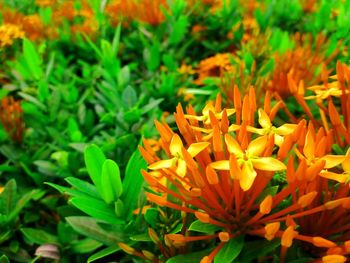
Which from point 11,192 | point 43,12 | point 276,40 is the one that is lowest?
point 11,192

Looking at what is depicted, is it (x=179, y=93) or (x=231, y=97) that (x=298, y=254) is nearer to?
(x=231, y=97)

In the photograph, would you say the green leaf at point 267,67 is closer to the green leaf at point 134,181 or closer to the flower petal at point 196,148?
the green leaf at point 134,181

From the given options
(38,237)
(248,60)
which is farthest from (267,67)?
(38,237)

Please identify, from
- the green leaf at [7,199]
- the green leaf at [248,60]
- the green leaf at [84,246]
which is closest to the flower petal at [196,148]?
the green leaf at [84,246]

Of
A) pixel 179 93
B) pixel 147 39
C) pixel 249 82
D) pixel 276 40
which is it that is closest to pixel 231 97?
pixel 249 82

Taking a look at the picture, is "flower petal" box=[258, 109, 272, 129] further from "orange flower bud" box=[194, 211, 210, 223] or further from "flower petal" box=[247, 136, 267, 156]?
"orange flower bud" box=[194, 211, 210, 223]

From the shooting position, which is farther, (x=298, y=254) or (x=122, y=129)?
(x=122, y=129)

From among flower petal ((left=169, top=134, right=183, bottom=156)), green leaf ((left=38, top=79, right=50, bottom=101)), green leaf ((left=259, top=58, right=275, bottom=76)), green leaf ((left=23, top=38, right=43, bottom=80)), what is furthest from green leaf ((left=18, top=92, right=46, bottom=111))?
flower petal ((left=169, top=134, right=183, bottom=156))

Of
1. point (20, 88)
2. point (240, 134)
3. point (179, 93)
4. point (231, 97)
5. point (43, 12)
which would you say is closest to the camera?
point (240, 134)
